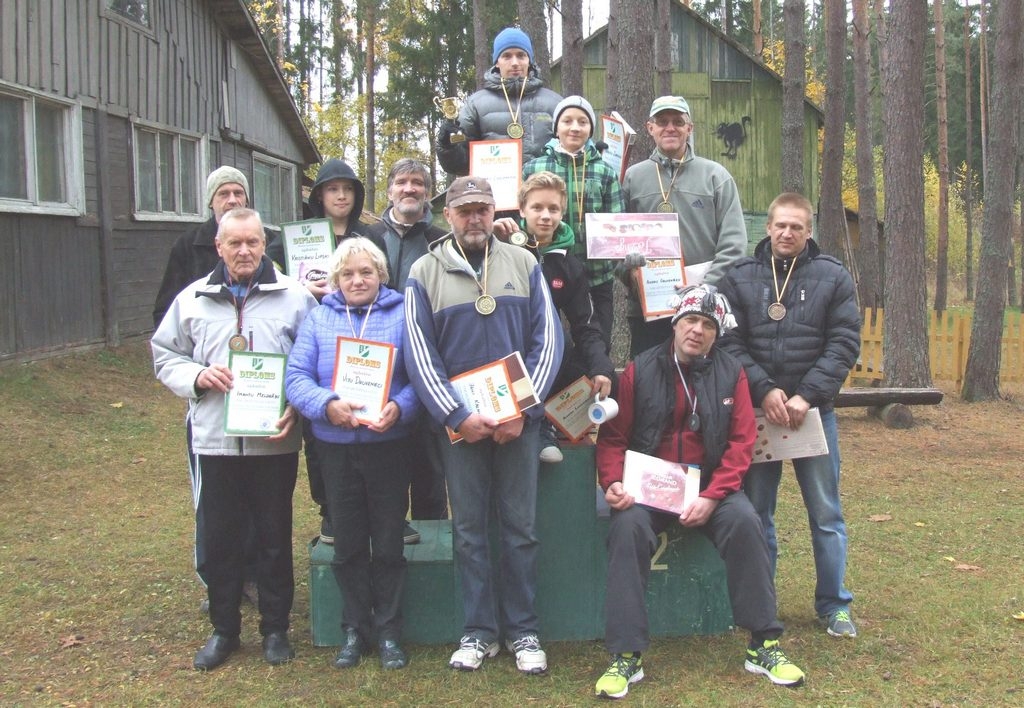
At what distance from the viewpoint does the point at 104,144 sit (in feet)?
43.2

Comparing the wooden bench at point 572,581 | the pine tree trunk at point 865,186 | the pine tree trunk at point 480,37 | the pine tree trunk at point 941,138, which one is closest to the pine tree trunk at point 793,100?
the pine tree trunk at point 865,186

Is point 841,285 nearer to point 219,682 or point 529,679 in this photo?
point 529,679

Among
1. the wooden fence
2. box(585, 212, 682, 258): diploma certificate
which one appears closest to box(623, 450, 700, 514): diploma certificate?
A: box(585, 212, 682, 258): diploma certificate

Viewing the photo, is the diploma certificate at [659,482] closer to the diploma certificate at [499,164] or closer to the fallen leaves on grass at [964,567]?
the diploma certificate at [499,164]

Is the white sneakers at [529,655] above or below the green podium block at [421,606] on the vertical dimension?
below

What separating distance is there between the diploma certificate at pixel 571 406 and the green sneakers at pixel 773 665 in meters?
1.33

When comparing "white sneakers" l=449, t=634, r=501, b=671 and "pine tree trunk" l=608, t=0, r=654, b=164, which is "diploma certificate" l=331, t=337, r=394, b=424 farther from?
"pine tree trunk" l=608, t=0, r=654, b=164

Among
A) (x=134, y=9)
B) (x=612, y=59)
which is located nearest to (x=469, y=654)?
(x=134, y=9)

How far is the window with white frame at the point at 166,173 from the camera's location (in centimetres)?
1459

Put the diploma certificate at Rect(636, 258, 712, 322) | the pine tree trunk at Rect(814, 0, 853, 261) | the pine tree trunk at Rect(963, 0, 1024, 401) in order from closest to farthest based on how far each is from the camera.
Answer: the diploma certificate at Rect(636, 258, 712, 322)
the pine tree trunk at Rect(963, 0, 1024, 401)
the pine tree trunk at Rect(814, 0, 853, 261)

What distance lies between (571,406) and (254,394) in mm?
1551

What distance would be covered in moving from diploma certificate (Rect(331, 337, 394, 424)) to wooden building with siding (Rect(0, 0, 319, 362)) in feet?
22.8

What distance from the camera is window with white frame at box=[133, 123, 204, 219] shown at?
1459 centimetres

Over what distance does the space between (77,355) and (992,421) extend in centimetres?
1142
